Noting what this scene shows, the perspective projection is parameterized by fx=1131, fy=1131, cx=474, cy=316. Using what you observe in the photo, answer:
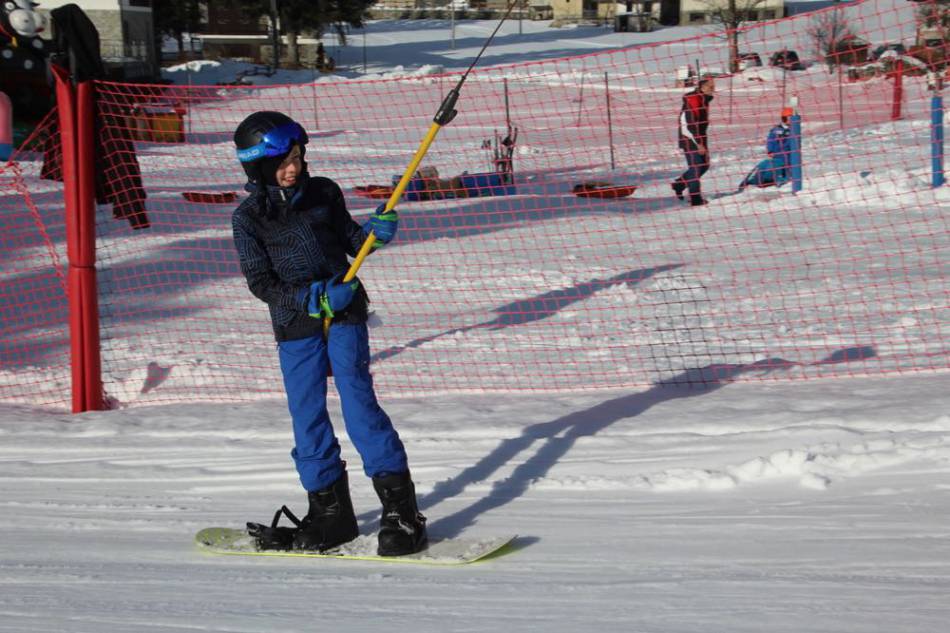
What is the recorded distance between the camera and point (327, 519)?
431cm

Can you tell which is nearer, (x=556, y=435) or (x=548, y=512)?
(x=548, y=512)

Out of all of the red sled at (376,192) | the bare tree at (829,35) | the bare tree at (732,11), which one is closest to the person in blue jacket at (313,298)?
the bare tree at (829,35)

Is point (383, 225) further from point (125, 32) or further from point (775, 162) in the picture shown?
point (125, 32)

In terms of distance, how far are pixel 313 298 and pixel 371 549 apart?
1021 mm

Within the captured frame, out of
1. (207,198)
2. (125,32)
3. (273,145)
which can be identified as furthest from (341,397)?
(125,32)

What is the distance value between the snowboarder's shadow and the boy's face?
61.8 inches

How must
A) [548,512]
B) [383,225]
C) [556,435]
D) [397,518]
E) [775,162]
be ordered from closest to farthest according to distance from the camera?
1. [383,225]
2. [397,518]
3. [548,512]
4. [556,435]
5. [775,162]

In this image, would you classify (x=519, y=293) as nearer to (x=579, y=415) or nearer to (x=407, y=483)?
(x=579, y=415)

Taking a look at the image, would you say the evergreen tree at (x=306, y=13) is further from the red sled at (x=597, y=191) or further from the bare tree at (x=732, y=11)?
the red sled at (x=597, y=191)

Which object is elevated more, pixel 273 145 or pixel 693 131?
pixel 273 145

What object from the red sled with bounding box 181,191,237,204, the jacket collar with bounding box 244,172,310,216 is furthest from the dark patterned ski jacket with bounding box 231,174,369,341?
the red sled with bounding box 181,191,237,204

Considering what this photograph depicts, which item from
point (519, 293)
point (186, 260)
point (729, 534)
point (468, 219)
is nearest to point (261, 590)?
point (729, 534)

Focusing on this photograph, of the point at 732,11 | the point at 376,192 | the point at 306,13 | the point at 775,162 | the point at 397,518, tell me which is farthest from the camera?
the point at 306,13

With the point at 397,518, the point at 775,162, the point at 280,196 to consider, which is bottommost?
the point at 397,518
